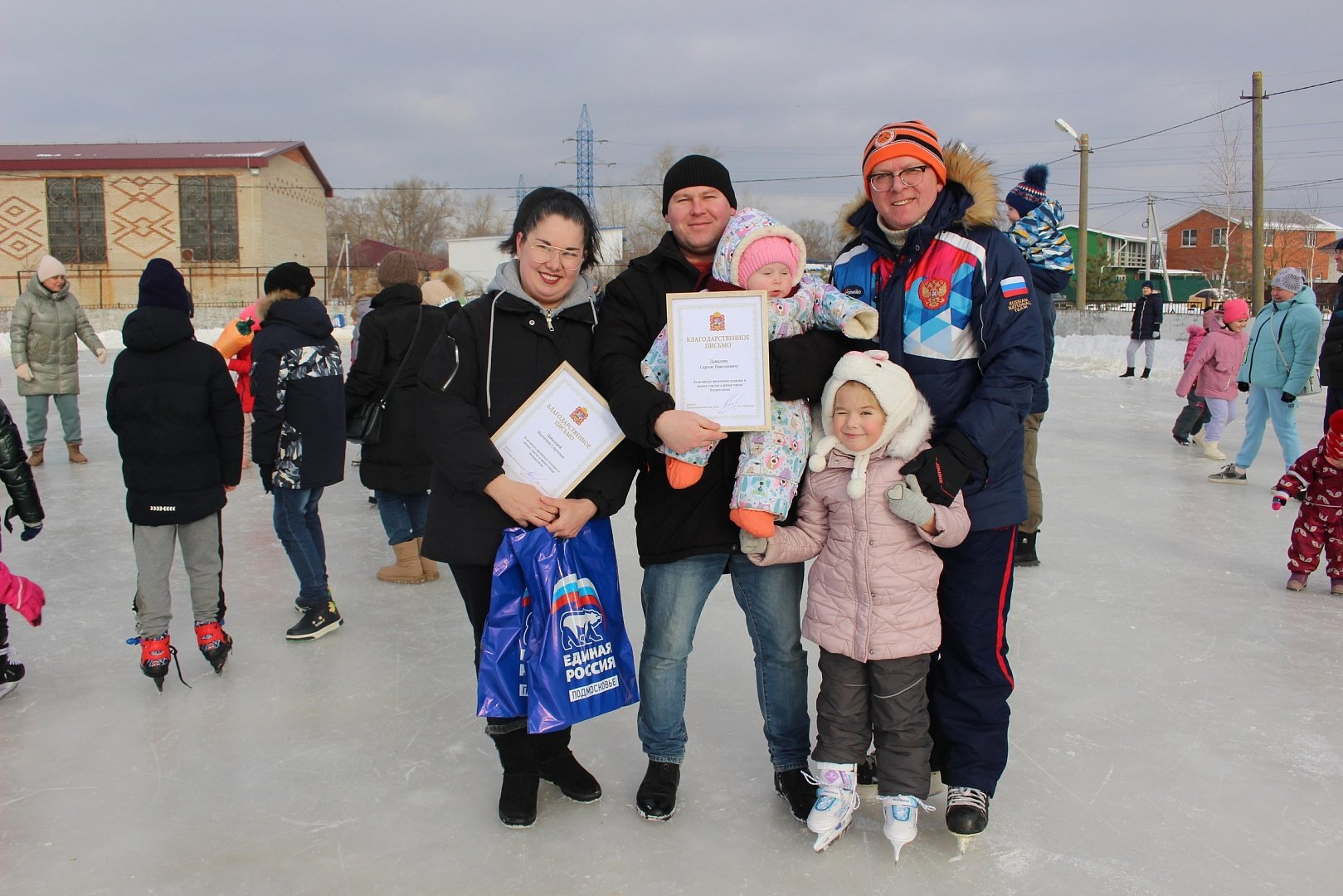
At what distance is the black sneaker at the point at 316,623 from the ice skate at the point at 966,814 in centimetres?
281

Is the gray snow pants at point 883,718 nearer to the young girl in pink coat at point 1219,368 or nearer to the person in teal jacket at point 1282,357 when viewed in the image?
the person in teal jacket at point 1282,357

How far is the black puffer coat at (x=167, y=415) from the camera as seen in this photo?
3461 millimetres

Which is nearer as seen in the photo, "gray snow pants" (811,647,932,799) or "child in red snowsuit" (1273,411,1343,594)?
"gray snow pants" (811,647,932,799)

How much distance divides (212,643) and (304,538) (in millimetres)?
590

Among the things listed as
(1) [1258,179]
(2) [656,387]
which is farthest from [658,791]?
(1) [1258,179]

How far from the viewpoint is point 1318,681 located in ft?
11.9

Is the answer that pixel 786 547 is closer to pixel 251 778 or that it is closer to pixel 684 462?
pixel 684 462

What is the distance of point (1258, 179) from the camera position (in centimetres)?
1762

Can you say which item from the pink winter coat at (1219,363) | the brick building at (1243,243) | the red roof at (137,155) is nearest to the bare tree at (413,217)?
the red roof at (137,155)

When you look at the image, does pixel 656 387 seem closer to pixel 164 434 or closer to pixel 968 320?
pixel 968 320

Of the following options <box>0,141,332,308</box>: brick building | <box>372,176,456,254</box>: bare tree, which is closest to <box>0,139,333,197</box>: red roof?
<box>0,141,332,308</box>: brick building

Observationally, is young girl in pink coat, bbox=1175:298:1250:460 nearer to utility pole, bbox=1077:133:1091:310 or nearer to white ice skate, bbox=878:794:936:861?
white ice skate, bbox=878:794:936:861

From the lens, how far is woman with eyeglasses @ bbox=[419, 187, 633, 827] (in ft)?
8.23

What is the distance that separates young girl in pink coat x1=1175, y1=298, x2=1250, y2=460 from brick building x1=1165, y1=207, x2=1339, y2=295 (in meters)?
23.3
